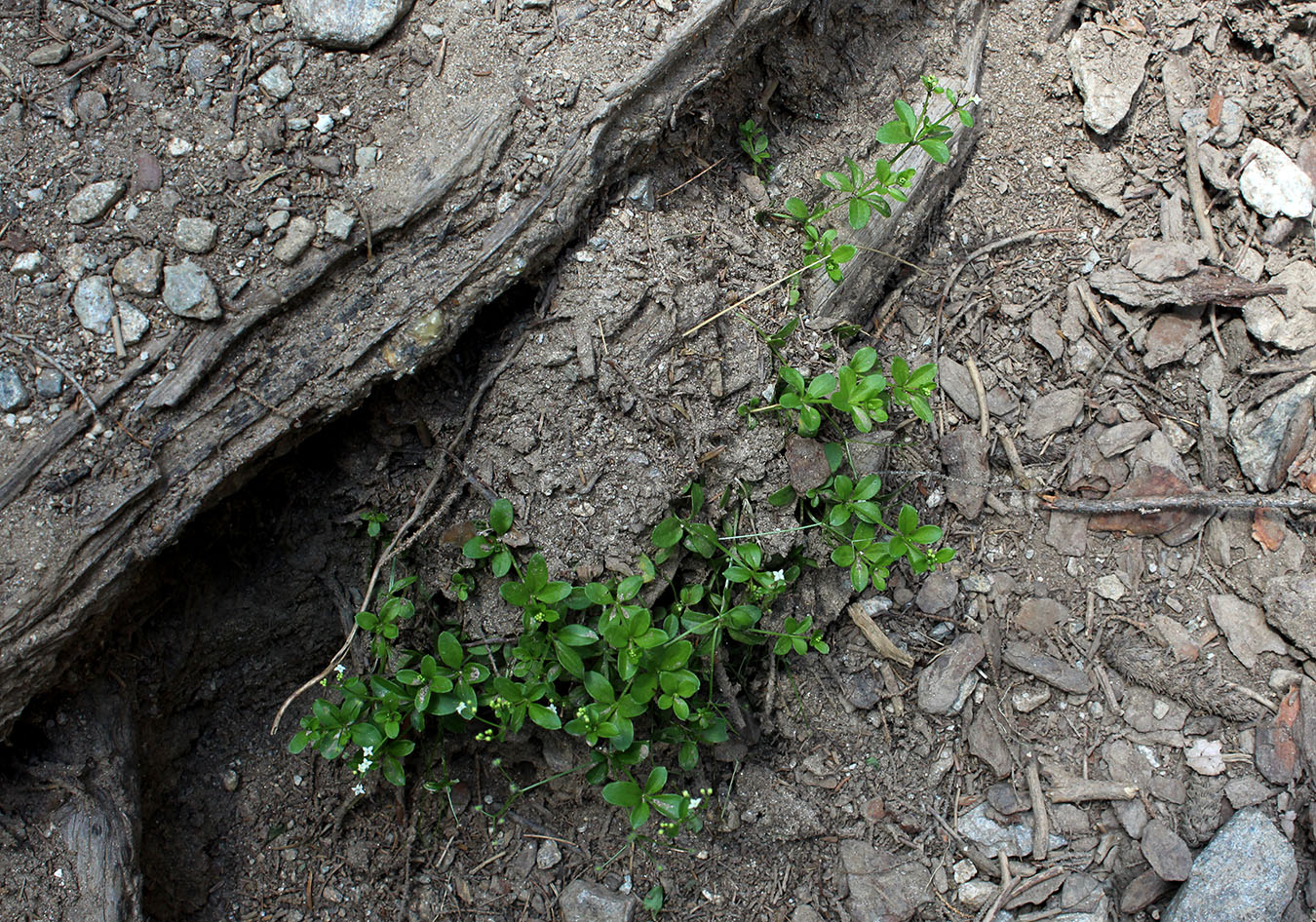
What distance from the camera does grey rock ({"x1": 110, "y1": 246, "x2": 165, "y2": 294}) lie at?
2.37 m

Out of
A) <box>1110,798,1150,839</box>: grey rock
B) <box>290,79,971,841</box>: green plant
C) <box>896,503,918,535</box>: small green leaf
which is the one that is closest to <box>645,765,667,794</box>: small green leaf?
<box>290,79,971,841</box>: green plant

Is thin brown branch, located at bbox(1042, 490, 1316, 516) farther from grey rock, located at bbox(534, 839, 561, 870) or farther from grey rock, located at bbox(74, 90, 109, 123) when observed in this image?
grey rock, located at bbox(74, 90, 109, 123)

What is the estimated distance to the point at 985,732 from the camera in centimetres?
287

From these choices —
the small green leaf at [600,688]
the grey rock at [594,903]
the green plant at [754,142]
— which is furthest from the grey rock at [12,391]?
the green plant at [754,142]

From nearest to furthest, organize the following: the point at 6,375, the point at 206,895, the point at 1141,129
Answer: the point at 6,375 < the point at 206,895 < the point at 1141,129

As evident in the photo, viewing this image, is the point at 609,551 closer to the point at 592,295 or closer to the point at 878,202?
the point at 592,295

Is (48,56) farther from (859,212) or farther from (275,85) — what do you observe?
(859,212)

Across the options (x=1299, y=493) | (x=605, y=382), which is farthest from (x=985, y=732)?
(x=605, y=382)

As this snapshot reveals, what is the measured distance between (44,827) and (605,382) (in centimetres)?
203

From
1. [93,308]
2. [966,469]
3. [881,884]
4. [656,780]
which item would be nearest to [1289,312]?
[966,469]

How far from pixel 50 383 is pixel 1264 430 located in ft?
12.2

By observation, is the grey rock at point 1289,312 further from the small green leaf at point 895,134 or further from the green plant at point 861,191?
the small green leaf at point 895,134

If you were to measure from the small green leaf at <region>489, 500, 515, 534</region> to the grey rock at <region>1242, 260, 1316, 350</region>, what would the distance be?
103 inches

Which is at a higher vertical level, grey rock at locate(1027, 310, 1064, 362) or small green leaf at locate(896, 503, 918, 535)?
grey rock at locate(1027, 310, 1064, 362)
